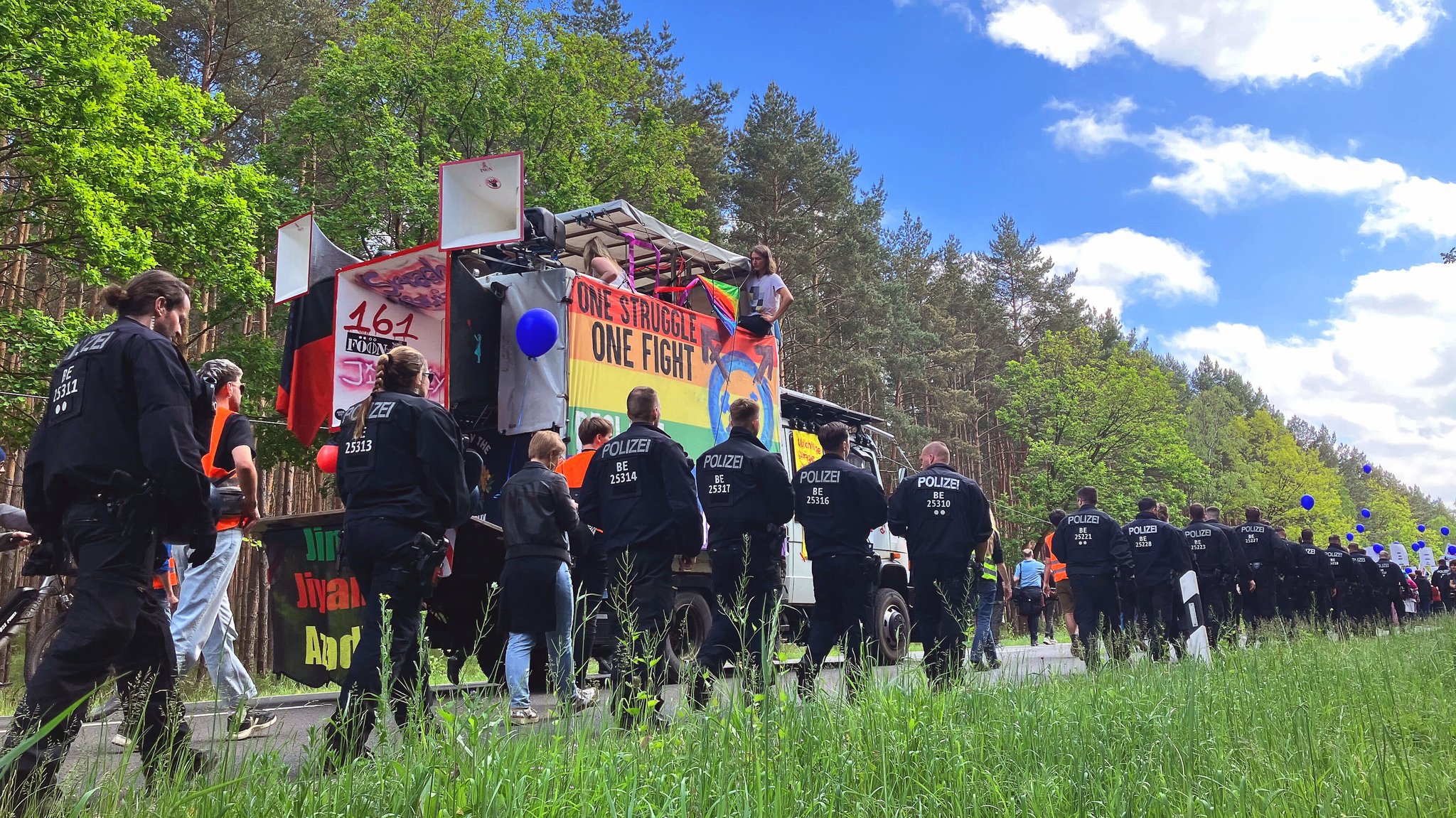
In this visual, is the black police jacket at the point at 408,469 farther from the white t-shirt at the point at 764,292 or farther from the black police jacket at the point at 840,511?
the white t-shirt at the point at 764,292

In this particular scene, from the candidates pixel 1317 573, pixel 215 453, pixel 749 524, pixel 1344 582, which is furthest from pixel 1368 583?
pixel 215 453

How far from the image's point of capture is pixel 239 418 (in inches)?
227

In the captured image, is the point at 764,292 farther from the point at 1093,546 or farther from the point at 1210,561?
the point at 1210,561

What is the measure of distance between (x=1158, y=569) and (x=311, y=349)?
8.73 metres

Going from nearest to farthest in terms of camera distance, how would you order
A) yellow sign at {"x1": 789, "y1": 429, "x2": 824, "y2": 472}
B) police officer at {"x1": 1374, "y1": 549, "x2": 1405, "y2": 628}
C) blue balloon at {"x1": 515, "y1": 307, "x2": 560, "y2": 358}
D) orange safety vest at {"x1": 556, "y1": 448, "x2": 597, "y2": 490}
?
orange safety vest at {"x1": 556, "y1": 448, "x2": 597, "y2": 490}
blue balloon at {"x1": 515, "y1": 307, "x2": 560, "y2": 358}
yellow sign at {"x1": 789, "y1": 429, "x2": 824, "y2": 472}
police officer at {"x1": 1374, "y1": 549, "x2": 1405, "y2": 628}

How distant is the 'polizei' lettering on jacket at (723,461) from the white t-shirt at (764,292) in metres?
3.58

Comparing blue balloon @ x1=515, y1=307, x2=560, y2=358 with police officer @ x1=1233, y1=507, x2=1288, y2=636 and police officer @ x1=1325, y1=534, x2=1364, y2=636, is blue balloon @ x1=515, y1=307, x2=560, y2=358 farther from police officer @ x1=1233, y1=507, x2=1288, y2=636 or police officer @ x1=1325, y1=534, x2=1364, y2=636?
police officer @ x1=1325, y1=534, x2=1364, y2=636

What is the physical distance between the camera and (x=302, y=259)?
8.34 metres

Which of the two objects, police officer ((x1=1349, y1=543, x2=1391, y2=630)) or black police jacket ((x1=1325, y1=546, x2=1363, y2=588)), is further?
police officer ((x1=1349, y1=543, x2=1391, y2=630))

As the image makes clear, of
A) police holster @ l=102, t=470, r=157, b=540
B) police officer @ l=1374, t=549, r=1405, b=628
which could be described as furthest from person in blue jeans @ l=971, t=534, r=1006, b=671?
police officer @ l=1374, t=549, r=1405, b=628

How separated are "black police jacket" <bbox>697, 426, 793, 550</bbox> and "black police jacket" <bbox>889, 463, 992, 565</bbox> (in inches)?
65.9

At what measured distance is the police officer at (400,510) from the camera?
14.3 ft

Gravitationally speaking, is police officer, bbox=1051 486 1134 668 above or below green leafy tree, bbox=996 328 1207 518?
below

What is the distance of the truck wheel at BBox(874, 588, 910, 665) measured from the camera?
33.0 feet
